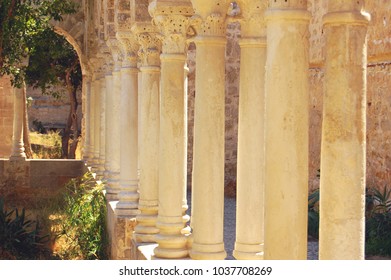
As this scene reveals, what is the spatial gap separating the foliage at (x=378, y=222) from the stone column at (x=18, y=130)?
35.7 ft

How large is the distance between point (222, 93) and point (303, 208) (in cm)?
220

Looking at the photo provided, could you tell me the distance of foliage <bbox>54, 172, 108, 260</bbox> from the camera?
11.1m

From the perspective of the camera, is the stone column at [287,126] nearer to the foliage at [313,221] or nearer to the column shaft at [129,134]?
the foliage at [313,221]

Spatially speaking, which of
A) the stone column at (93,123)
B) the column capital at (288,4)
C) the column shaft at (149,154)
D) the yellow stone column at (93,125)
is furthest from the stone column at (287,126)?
the stone column at (93,123)

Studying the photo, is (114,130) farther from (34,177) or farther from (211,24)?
(34,177)

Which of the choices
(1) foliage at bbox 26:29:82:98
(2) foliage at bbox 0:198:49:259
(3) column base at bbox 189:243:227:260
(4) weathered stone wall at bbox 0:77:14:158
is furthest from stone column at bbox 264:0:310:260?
(4) weathered stone wall at bbox 0:77:14:158

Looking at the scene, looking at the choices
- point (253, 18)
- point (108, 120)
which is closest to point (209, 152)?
point (253, 18)

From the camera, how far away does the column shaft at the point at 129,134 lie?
34.4 ft

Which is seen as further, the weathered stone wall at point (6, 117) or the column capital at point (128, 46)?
the weathered stone wall at point (6, 117)

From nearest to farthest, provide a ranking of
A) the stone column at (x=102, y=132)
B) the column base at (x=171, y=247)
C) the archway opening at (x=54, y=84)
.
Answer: the column base at (x=171, y=247) < the stone column at (x=102, y=132) < the archway opening at (x=54, y=84)

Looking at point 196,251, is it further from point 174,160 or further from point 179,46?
point 179,46

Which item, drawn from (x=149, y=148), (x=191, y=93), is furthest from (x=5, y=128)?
(x=149, y=148)

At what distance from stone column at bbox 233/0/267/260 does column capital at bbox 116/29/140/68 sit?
174 inches

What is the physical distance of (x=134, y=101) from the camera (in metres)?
10.7
